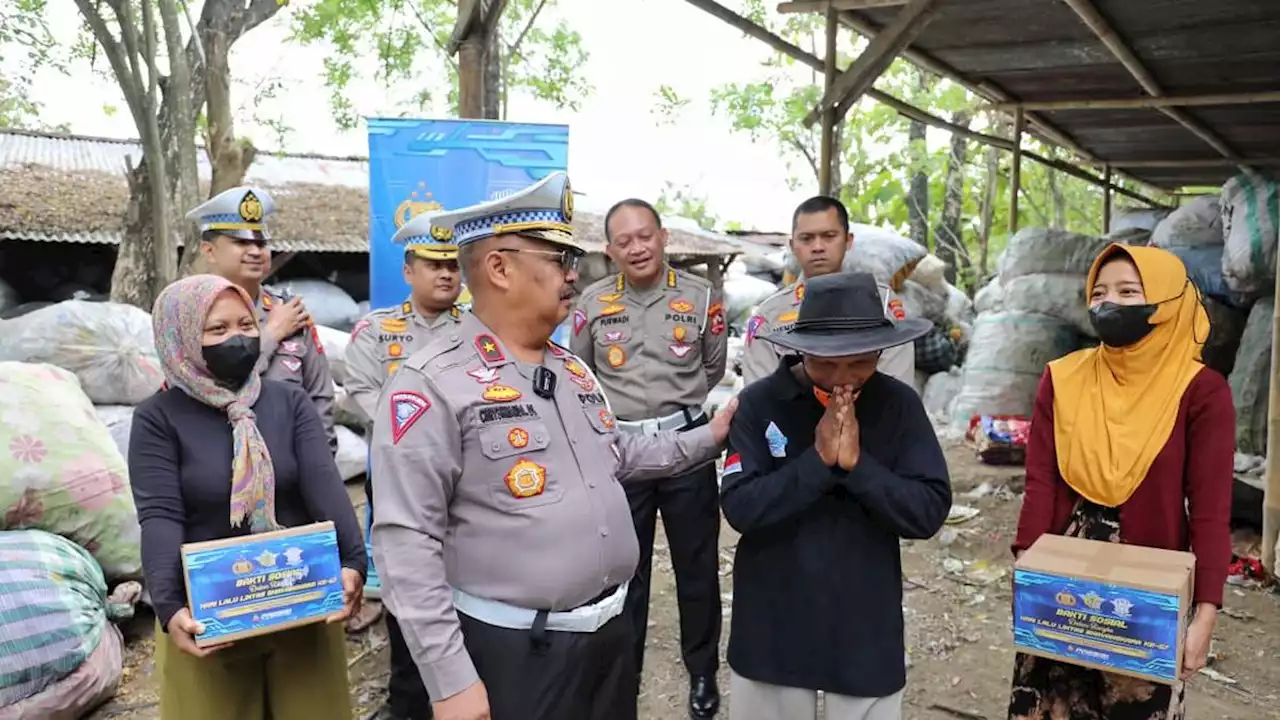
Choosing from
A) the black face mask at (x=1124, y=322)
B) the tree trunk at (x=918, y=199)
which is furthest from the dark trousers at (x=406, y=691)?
the tree trunk at (x=918, y=199)

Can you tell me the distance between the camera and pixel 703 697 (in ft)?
10.4

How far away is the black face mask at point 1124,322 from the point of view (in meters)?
2.02

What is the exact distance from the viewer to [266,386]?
7.45ft

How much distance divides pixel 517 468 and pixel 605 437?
0.25 m

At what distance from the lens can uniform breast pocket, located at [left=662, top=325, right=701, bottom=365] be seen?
3.28m

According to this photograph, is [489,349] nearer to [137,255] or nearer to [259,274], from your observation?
[259,274]

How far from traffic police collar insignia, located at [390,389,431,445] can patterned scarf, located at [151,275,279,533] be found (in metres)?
0.64

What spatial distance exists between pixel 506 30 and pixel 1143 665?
12587 mm

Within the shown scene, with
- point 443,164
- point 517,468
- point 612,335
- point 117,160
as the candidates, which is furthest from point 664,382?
point 117,160

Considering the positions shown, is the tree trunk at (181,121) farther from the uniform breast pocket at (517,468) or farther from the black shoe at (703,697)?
the uniform breast pocket at (517,468)

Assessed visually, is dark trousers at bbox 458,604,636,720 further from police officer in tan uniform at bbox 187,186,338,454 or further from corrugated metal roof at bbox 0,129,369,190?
corrugated metal roof at bbox 0,129,369,190

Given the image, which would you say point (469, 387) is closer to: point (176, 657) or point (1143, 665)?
point (176, 657)

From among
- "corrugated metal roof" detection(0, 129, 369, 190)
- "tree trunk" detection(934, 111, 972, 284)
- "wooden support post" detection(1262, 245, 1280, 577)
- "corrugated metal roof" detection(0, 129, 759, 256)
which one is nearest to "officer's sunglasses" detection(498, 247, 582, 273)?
"wooden support post" detection(1262, 245, 1280, 577)

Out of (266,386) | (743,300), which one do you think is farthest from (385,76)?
(266,386)
